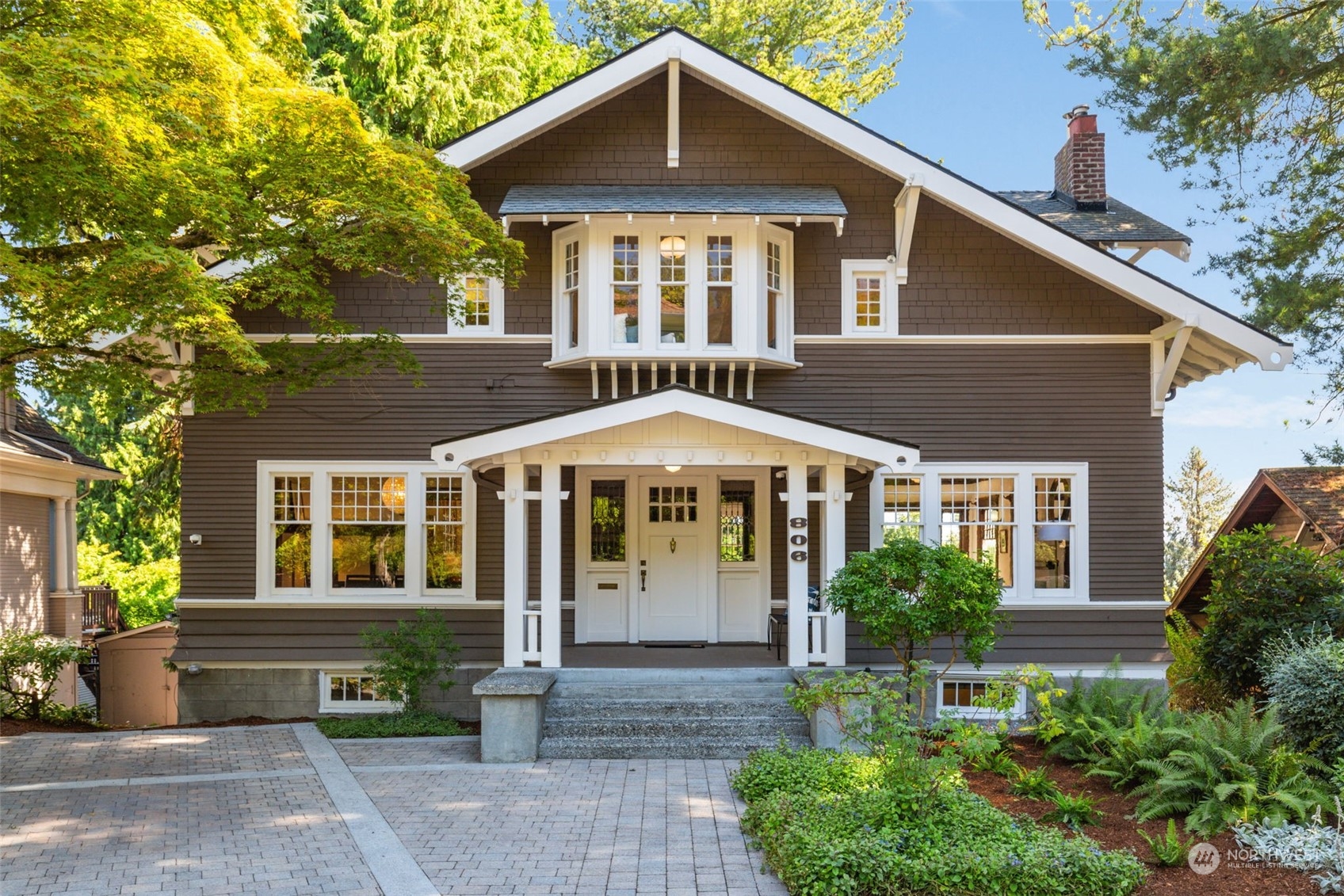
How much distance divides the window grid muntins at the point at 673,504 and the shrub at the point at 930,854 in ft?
21.4

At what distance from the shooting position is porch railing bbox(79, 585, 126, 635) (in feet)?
68.2

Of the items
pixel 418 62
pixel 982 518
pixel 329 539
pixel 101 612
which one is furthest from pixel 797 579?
pixel 101 612

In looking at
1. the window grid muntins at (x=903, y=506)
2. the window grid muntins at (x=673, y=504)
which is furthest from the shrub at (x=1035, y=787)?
the window grid muntins at (x=673, y=504)

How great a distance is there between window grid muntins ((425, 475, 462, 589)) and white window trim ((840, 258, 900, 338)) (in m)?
5.11

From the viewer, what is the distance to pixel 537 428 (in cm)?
1010

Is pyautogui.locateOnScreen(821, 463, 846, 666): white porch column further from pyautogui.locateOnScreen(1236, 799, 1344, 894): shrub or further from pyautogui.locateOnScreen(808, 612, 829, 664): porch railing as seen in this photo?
pyautogui.locateOnScreen(1236, 799, 1344, 894): shrub

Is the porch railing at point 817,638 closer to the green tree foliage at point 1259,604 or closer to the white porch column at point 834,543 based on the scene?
the white porch column at point 834,543

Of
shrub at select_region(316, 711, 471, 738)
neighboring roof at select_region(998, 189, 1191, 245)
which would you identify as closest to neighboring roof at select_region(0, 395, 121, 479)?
shrub at select_region(316, 711, 471, 738)

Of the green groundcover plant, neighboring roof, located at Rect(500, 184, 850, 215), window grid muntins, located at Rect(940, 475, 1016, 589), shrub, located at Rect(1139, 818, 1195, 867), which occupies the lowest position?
shrub, located at Rect(1139, 818, 1195, 867)

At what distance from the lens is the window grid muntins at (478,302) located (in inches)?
490

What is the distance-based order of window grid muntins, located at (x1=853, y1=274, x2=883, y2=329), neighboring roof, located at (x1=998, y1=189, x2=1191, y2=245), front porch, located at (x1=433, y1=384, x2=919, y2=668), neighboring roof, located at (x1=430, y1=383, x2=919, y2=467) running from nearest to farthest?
neighboring roof, located at (x1=430, y1=383, x2=919, y2=467)
front porch, located at (x1=433, y1=384, x2=919, y2=668)
window grid muntins, located at (x1=853, y1=274, x2=883, y2=329)
neighboring roof, located at (x1=998, y1=189, x2=1191, y2=245)

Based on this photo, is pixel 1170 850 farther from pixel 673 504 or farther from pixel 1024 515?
pixel 673 504

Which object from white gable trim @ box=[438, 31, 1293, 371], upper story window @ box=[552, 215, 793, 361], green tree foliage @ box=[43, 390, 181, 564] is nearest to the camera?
white gable trim @ box=[438, 31, 1293, 371]

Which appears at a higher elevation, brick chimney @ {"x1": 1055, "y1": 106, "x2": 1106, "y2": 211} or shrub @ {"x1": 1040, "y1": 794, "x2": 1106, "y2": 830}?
brick chimney @ {"x1": 1055, "y1": 106, "x2": 1106, "y2": 211}
